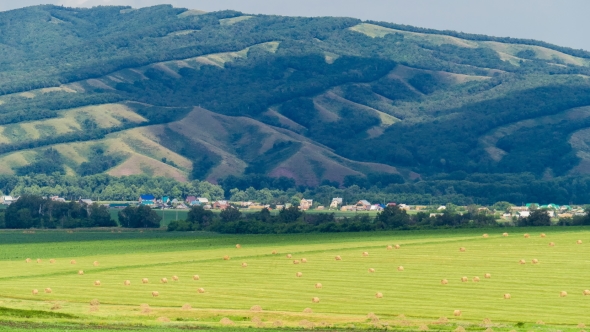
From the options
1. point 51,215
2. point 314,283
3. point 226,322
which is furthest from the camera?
point 51,215

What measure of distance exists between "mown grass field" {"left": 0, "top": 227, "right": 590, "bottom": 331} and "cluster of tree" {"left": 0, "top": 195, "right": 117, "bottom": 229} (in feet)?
155

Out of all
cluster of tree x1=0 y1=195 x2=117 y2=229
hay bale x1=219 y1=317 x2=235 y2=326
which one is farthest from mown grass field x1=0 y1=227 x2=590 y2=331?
cluster of tree x1=0 y1=195 x2=117 y2=229

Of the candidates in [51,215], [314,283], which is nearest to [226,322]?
[314,283]

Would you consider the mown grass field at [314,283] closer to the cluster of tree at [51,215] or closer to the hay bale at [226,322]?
the hay bale at [226,322]

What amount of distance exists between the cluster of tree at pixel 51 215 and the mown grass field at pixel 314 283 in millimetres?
47361

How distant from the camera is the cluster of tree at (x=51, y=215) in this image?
159m

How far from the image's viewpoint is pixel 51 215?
6368 inches

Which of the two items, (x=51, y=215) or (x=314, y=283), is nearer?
(x=314, y=283)

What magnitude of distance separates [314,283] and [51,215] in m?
→ 98.6

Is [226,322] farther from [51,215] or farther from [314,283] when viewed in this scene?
[51,215]

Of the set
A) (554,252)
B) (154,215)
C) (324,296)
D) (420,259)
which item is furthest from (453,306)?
(154,215)

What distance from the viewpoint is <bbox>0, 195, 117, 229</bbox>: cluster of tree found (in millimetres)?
159000

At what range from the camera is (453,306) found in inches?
2311

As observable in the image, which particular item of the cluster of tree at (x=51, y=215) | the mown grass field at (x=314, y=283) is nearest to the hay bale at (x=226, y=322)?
the mown grass field at (x=314, y=283)
